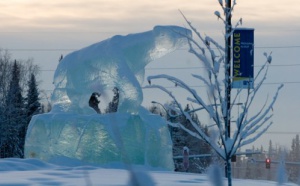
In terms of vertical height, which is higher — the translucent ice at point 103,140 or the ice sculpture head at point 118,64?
the ice sculpture head at point 118,64

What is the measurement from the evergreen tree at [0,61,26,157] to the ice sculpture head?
114 ft

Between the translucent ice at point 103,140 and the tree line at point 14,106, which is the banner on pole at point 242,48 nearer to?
the translucent ice at point 103,140

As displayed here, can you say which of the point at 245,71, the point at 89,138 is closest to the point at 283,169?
the point at 89,138

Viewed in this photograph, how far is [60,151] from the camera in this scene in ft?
77.7

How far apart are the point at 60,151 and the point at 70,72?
2350mm

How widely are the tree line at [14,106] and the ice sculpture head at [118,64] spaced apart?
33769 millimetres

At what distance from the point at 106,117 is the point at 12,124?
3954 centimetres

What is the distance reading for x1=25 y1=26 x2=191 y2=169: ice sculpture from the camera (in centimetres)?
2327

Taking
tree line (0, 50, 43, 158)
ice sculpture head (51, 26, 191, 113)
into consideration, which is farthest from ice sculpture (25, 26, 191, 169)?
tree line (0, 50, 43, 158)

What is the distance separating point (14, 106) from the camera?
62875mm

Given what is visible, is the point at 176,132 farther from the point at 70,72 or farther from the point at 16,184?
the point at 16,184

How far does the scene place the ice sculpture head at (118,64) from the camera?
23531mm

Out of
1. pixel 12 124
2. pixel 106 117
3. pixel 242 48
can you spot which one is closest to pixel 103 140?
pixel 106 117

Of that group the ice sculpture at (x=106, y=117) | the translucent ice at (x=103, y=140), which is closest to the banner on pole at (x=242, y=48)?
the ice sculpture at (x=106, y=117)
